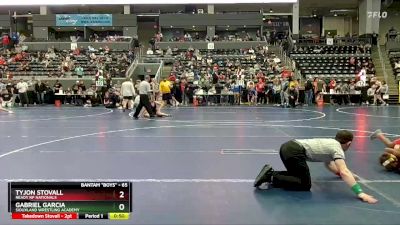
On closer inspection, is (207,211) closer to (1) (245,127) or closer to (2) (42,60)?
(1) (245,127)

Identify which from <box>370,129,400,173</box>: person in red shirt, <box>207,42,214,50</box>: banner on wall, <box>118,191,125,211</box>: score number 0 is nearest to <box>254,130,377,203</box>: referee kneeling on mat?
<box>370,129,400,173</box>: person in red shirt

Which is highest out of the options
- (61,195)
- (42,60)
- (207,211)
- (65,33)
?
(65,33)

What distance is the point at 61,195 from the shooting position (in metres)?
3.11

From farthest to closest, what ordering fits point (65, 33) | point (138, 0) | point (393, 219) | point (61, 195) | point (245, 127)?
1. point (65, 33)
2. point (138, 0)
3. point (245, 127)
4. point (393, 219)
5. point (61, 195)

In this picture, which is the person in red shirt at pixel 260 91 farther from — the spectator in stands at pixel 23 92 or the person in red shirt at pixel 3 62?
the person in red shirt at pixel 3 62

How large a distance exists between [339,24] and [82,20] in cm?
2572

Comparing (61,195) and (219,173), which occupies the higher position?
(61,195)

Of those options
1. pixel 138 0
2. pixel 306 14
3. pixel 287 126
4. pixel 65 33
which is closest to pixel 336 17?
pixel 306 14

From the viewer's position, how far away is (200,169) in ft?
21.8

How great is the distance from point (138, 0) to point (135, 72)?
7532mm

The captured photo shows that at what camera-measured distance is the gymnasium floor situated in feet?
14.7
